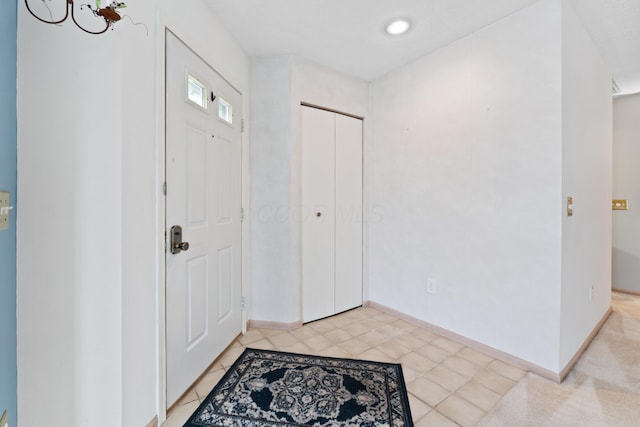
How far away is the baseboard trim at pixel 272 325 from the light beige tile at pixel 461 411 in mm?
1342

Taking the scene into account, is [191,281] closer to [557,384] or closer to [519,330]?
[519,330]

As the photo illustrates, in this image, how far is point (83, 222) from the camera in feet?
3.79

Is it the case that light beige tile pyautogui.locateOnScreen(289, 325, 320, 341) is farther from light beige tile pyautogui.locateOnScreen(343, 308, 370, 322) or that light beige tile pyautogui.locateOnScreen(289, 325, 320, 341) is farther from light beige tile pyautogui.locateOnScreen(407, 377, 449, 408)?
light beige tile pyautogui.locateOnScreen(407, 377, 449, 408)

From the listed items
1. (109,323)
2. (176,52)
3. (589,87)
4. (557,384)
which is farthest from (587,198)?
(109,323)

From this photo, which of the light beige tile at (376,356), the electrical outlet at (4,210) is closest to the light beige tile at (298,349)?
the light beige tile at (376,356)

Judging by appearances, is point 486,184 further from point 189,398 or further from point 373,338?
point 189,398

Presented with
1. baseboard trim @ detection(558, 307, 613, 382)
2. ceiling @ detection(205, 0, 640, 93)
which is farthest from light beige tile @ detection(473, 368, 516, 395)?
A: ceiling @ detection(205, 0, 640, 93)

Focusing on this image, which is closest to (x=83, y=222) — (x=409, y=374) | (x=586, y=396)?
(x=409, y=374)

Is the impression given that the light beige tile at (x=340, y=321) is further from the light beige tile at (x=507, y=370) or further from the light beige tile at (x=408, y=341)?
the light beige tile at (x=507, y=370)

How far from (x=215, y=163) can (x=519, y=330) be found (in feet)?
8.10

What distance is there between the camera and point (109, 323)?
3.90 feet

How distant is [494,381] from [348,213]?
1.80m

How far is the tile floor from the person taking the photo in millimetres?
1545

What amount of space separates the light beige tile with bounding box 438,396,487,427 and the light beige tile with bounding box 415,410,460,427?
0.11ft
